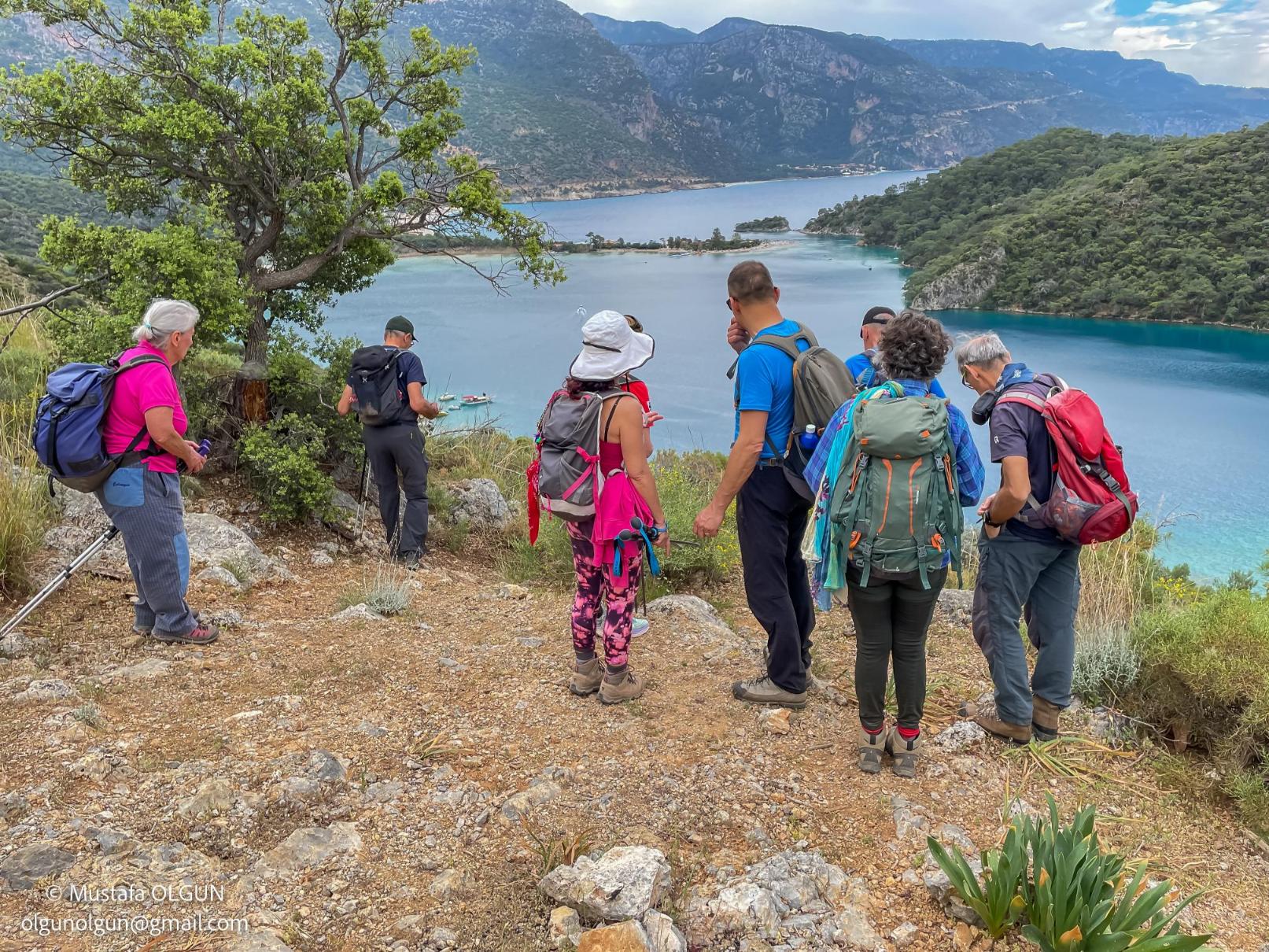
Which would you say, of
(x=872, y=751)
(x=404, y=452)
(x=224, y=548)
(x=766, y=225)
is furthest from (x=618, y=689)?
(x=766, y=225)

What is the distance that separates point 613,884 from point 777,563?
1.32m

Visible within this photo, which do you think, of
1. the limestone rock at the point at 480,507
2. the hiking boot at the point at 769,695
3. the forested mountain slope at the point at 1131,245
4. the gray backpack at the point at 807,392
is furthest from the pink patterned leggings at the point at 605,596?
the forested mountain slope at the point at 1131,245

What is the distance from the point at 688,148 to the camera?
128 metres

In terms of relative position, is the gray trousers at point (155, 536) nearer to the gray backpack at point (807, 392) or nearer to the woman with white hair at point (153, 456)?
the woman with white hair at point (153, 456)

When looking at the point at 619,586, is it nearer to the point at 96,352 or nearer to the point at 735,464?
the point at 735,464

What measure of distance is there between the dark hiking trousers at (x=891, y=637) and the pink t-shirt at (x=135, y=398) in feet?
9.10

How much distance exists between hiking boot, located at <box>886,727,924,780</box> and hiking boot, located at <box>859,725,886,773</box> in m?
0.04

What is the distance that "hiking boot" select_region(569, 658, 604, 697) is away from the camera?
126 inches

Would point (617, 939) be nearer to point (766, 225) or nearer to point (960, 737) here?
point (960, 737)

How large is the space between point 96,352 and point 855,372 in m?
4.75

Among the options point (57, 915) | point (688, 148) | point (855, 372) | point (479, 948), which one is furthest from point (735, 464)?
point (688, 148)

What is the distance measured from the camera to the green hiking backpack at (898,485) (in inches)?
91.6

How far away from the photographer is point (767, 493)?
2816 mm

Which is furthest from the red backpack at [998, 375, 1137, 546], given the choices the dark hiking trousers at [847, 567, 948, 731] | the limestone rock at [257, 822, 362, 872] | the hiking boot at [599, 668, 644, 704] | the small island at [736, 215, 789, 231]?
the small island at [736, 215, 789, 231]
